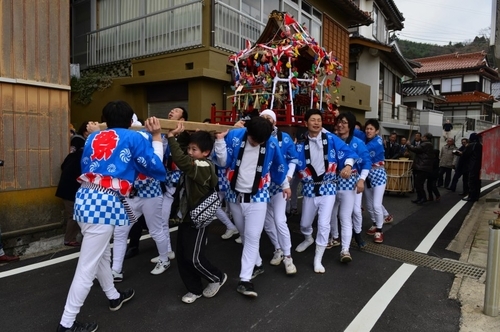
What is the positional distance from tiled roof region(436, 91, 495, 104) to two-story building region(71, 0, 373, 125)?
24.6 meters

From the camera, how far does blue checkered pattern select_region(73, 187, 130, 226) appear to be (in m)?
2.86

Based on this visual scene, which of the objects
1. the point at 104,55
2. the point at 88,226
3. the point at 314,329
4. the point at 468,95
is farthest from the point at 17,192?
the point at 468,95

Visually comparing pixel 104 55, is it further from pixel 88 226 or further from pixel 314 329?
pixel 314 329

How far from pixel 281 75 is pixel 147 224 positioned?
4017 mm

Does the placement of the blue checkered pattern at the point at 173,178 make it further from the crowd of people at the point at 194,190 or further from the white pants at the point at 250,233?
the white pants at the point at 250,233

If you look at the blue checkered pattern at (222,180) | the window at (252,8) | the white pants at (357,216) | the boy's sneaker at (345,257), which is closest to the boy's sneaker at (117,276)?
the blue checkered pattern at (222,180)

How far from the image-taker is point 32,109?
5062mm

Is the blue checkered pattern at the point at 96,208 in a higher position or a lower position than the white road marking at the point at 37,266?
higher

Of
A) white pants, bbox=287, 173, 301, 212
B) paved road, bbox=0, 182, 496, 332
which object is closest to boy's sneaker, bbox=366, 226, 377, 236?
paved road, bbox=0, 182, 496, 332

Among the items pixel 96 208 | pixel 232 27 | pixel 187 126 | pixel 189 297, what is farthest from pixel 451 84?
pixel 96 208

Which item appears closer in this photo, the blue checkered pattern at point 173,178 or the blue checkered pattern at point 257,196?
the blue checkered pattern at point 257,196

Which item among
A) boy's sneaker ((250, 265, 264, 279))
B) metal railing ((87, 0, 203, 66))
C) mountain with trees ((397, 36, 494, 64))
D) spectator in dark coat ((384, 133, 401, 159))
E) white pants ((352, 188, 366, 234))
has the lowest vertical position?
boy's sneaker ((250, 265, 264, 279))

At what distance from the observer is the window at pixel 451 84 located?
1330 inches

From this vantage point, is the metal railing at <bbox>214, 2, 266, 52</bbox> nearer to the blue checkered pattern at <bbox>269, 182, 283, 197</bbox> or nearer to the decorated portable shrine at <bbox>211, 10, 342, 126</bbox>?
the decorated portable shrine at <bbox>211, 10, 342, 126</bbox>
